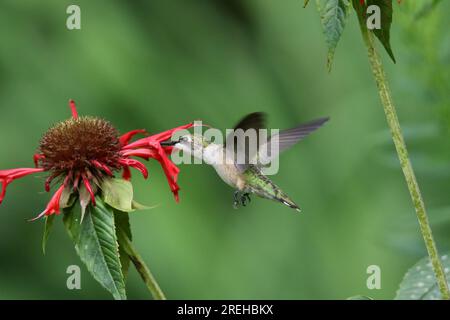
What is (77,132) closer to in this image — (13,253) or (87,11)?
(13,253)

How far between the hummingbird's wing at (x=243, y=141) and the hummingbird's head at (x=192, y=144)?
0.03 meters

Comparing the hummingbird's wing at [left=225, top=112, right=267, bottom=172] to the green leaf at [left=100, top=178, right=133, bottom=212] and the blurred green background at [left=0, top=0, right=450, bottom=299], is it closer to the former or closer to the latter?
the green leaf at [left=100, top=178, right=133, bottom=212]

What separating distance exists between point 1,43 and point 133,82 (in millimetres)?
391

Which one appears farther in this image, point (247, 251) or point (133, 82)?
point (133, 82)

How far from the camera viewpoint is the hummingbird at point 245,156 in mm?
791

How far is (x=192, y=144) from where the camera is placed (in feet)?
2.70

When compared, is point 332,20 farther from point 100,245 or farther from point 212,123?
point 212,123

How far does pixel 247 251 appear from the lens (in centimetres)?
190

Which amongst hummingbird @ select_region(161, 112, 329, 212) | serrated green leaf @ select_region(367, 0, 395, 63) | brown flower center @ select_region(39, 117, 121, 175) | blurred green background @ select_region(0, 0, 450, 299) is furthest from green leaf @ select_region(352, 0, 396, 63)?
blurred green background @ select_region(0, 0, 450, 299)

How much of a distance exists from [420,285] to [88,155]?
1.26ft

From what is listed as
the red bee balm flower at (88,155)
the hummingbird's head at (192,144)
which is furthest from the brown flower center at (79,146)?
the hummingbird's head at (192,144)

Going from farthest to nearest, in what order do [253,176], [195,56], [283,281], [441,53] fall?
1. [195,56]
2. [283,281]
3. [441,53]
4. [253,176]
